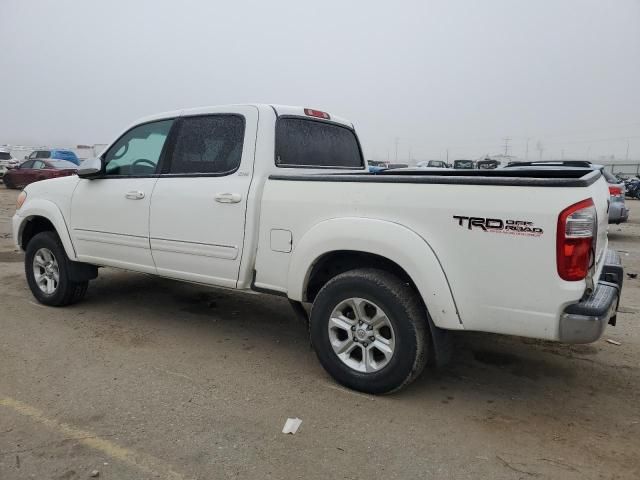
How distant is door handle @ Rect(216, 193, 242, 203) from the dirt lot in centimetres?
123

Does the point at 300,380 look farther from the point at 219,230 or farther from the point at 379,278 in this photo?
the point at 219,230

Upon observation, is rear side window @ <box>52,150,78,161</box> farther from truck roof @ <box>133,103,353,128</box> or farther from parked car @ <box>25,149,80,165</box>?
truck roof @ <box>133,103,353,128</box>

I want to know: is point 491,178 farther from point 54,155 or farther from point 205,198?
point 54,155

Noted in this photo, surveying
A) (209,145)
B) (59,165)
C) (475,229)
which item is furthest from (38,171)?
(475,229)

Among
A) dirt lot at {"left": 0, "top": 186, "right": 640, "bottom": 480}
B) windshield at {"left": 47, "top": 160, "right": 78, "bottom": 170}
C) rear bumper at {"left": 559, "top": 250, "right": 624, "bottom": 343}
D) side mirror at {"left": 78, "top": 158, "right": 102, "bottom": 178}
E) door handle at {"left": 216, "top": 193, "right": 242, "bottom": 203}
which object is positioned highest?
side mirror at {"left": 78, "top": 158, "right": 102, "bottom": 178}

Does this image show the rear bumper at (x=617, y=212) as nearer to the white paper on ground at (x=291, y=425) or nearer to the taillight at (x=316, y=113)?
the taillight at (x=316, y=113)

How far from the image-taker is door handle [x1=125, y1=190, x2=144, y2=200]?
4.35 metres

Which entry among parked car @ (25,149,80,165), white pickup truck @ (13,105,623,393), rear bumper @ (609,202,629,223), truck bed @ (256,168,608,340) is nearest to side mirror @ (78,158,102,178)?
white pickup truck @ (13,105,623,393)

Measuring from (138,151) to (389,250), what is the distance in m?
2.73

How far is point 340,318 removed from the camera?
11.0ft

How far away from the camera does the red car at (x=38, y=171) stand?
20.3 meters

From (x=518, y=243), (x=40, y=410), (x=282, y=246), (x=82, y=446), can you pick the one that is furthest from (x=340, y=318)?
(x=40, y=410)

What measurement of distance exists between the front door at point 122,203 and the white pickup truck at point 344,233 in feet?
0.05

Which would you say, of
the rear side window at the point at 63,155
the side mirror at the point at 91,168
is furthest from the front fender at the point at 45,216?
the rear side window at the point at 63,155
